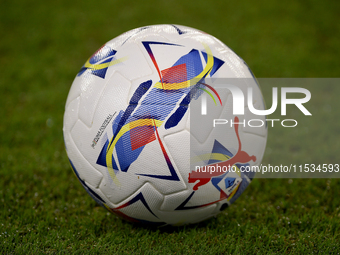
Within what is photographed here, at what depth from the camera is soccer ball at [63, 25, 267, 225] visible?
2.46m

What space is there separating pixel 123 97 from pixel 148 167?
534 mm

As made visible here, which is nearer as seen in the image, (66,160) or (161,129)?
(161,129)

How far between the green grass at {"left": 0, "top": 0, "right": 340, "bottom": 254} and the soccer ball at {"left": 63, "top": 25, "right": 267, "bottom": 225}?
43 cm

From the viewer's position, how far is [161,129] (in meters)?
2.43

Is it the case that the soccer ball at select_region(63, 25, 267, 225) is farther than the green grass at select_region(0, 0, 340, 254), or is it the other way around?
the green grass at select_region(0, 0, 340, 254)

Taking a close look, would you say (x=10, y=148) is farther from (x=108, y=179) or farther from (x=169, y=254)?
(x=169, y=254)

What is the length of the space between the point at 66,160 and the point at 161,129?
7.68 feet

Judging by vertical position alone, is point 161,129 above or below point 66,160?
above

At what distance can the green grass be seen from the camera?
2.95 m

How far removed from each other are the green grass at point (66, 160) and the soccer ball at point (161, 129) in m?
0.43

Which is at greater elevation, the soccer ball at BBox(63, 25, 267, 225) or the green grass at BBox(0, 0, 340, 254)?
the soccer ball at BBox(63, 25, 267, 225)

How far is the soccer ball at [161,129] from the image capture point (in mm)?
2457

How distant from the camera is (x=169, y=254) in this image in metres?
2.73

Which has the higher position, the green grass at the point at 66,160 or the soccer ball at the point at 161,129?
the soccer ball at the point at 161,129
